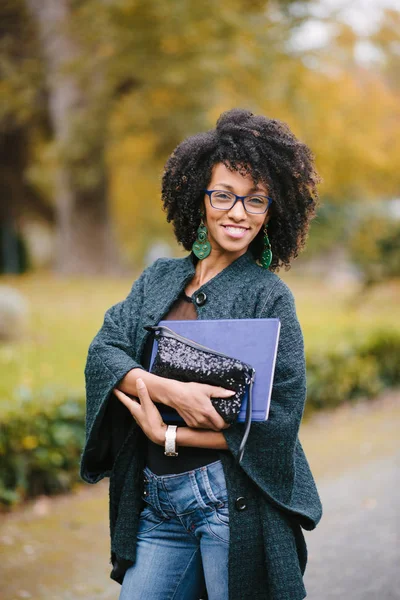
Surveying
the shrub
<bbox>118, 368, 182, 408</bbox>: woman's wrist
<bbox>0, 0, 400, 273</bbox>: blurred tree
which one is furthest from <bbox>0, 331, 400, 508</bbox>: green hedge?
<bbox>0, 0, 400, 273</bbox>: blurred tree

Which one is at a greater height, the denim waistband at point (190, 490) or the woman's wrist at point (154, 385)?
the woman's wrist at point (154, 385)

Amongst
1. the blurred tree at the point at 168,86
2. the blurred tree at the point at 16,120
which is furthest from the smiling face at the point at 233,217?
the blurred tree at the point at 16,120

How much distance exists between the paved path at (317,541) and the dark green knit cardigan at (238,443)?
2.14m

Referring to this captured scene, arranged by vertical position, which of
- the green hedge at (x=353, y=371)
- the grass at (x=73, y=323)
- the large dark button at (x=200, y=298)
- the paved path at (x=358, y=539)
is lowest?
the paved path at (x=358, y=539)

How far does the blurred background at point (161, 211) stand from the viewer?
17.4 ft

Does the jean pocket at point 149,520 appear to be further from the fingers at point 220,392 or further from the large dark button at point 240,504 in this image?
the fingers at point 220,392

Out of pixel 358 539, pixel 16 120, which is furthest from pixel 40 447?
pixel 16 120

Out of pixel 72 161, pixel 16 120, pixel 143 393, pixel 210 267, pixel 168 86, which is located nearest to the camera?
pixel 143 393

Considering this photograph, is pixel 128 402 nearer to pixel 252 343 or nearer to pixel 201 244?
pixel 252 343

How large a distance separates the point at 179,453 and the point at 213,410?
0.80ft

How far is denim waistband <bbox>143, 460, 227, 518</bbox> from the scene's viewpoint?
7.36 ft

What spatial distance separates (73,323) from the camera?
36.2 feet

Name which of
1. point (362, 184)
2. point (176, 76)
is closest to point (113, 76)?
point (176, 76)

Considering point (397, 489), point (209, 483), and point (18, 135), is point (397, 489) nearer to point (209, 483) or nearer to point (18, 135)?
→ point (209, 483)
